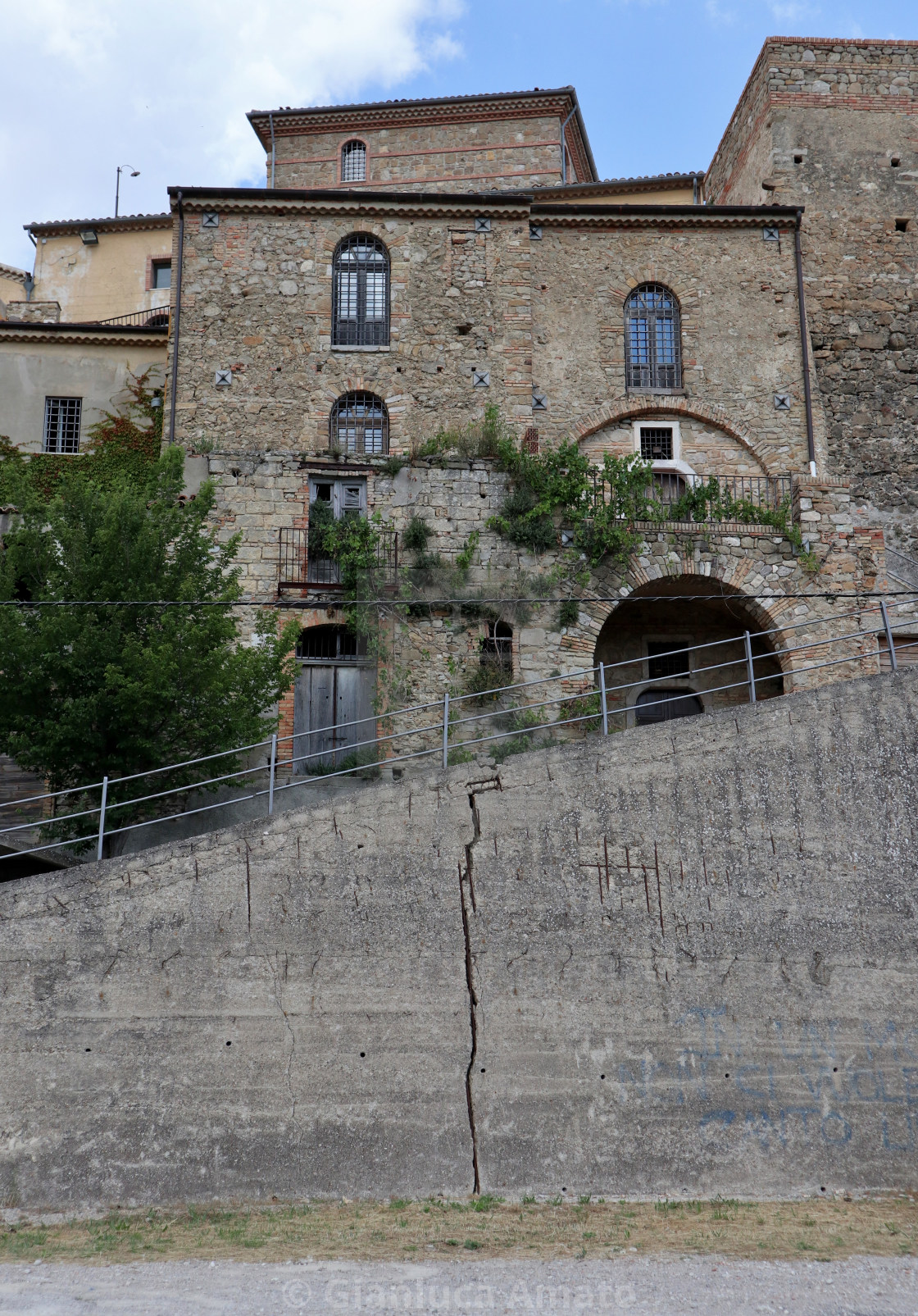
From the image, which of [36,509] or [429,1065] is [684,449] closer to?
[36,509]

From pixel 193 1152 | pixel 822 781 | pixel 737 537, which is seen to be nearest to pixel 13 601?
pixel 193 1152

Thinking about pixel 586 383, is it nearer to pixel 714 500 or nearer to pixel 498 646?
pixel 714 500

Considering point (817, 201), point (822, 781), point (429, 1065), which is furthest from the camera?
point (817, 201)

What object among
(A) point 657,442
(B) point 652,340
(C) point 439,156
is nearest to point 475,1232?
Result: (A) point 657,442

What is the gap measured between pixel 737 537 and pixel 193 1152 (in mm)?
11614

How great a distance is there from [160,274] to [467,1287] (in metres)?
26.5

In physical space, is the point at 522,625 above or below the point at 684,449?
below

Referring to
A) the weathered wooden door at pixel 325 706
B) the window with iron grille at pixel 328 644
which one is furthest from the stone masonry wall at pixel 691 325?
the weathered wooden door at pixel 325 706

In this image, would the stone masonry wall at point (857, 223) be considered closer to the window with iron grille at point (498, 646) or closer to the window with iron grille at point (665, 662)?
the window with iron grille at point (665, 662)

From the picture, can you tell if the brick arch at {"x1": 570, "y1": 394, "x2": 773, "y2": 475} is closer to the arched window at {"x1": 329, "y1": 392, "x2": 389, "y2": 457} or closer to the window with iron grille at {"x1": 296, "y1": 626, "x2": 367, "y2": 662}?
the arched window at {"x1": 329, "y1": 392, "x2": 389, "y2": 457}

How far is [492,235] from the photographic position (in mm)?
20938

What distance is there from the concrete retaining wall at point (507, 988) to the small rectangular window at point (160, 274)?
72.3 feet

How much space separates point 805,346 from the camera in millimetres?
21219

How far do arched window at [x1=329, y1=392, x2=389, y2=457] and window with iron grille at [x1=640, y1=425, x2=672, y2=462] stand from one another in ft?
14.5
